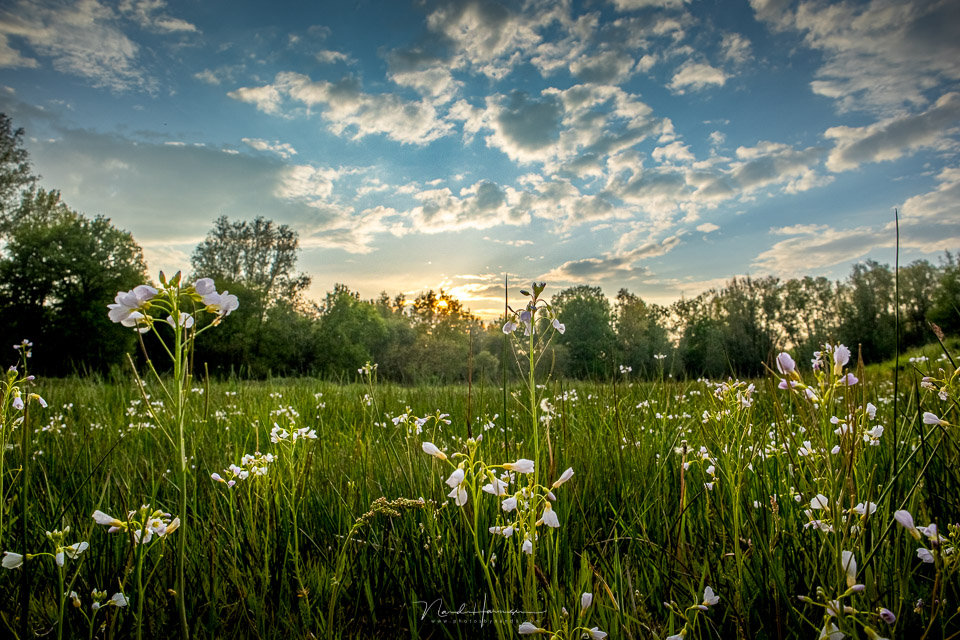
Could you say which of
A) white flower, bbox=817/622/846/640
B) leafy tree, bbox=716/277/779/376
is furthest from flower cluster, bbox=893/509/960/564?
leafy tree, bbox=716/277/779/376

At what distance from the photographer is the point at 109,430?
516cm

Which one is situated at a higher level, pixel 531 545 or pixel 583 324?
pixel 583 324

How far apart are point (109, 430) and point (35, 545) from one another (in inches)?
125

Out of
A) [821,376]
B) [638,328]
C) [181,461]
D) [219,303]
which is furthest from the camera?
[638,328]

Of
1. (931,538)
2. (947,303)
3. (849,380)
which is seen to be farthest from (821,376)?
(947,303)

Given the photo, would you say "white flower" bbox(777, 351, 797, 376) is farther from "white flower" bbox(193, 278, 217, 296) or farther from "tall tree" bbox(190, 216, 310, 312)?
"tall tree" bbox(190, 216, 310, 312)

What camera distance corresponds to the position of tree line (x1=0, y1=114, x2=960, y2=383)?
26.7 metres

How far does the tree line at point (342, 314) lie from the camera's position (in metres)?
26.7

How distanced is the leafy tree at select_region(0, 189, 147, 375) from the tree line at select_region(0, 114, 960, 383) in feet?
0.24

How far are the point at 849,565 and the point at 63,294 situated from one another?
118 ft

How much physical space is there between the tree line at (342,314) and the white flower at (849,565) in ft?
62.2

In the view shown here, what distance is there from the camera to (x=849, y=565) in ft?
4.17

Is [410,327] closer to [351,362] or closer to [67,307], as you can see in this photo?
[351,362]

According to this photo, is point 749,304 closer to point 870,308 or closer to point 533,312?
point 870,308
